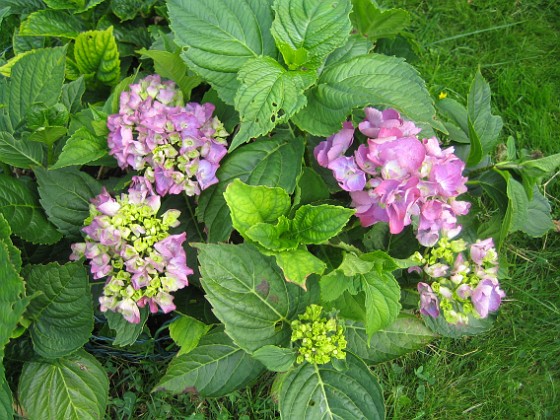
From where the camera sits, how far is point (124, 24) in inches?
82.3

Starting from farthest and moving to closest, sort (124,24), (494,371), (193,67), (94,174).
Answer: (494,371), (124,24), (94,174), (193,67)

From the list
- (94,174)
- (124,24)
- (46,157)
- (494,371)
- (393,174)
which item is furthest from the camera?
(494,371)

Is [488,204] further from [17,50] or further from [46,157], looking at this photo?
[17,50]

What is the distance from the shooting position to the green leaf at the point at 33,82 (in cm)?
165

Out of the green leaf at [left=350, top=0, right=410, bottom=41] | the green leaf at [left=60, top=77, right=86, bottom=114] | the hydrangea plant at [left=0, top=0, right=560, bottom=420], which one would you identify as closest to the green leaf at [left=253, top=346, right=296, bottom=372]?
the hydrangea plant at [left=0, top=0, right=560, bottom=420]

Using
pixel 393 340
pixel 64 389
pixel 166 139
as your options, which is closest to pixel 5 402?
pixel 64 389

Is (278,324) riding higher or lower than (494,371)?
higher

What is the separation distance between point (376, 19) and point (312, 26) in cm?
47

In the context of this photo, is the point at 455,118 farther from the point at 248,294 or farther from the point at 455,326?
the point at 248,294

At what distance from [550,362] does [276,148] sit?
150cm

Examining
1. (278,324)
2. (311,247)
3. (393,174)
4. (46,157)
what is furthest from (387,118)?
(46,157)

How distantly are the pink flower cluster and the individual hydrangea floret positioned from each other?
0.42 meters

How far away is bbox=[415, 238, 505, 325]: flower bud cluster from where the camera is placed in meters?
1.46

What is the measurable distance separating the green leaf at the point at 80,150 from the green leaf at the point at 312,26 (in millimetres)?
526
